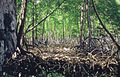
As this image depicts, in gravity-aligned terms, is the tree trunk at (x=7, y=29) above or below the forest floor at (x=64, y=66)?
above

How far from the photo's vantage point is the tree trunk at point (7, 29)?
3.62 m

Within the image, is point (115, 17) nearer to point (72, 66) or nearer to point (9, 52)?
point (72, 66)

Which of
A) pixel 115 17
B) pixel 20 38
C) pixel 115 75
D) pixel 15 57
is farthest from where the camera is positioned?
pixel 115 17

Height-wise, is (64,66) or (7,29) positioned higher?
(7,29)

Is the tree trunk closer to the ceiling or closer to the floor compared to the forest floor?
closer to the ceiling

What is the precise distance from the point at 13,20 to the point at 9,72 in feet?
4.44

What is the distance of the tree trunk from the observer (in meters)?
3.62

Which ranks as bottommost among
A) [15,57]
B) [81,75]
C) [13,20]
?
[81,75]

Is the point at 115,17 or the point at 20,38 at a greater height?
the point at 115,17

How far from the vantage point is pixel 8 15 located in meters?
3.83

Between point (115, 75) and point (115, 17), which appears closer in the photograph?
point (115, 75)

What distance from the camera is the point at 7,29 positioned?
3.78 m

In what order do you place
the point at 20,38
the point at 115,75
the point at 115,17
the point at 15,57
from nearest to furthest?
the point at 115,75, the point at 15,57, the point at 20,38, the point at 115,17

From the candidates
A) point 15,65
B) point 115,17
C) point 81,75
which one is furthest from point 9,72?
point 115,17
